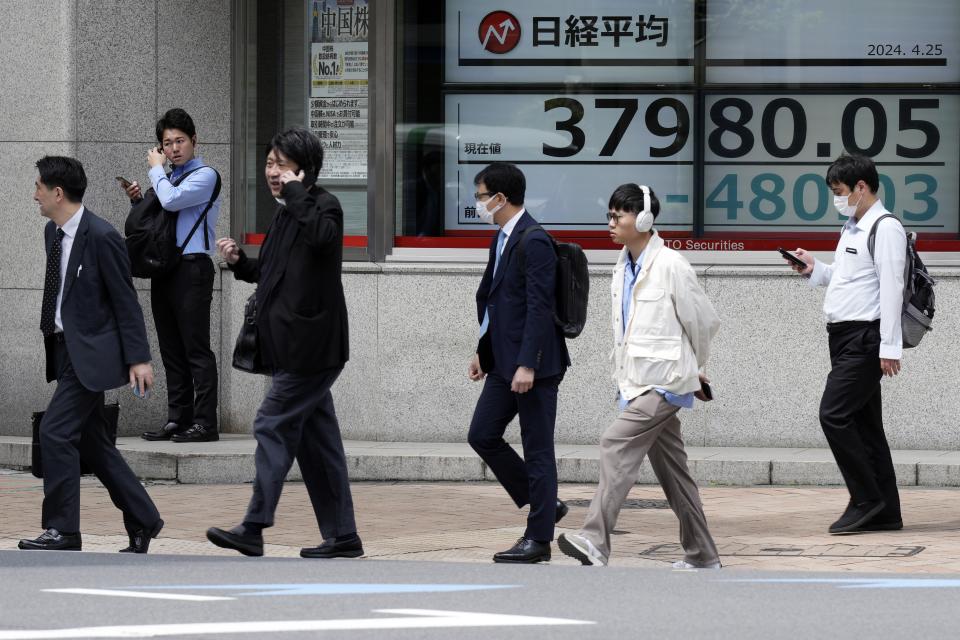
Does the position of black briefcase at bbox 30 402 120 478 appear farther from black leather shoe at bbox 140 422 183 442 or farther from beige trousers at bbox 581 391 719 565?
black leather shoe at bbox 140 422 183 442

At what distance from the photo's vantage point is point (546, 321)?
311 inches

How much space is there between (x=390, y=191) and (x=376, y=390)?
1.37 meters

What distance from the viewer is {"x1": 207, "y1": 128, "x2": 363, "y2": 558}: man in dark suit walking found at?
24.5ft

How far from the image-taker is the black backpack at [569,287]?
7.96 metres

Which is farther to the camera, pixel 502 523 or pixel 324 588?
pixel 502 523

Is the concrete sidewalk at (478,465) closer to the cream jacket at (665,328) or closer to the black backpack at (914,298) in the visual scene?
the black backpack at (914,298)

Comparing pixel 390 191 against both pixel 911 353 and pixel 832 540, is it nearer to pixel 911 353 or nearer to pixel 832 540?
pixel 911 353

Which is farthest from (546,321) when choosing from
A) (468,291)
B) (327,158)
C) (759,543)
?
(327,158)

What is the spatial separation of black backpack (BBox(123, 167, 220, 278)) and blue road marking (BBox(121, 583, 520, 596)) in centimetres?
503

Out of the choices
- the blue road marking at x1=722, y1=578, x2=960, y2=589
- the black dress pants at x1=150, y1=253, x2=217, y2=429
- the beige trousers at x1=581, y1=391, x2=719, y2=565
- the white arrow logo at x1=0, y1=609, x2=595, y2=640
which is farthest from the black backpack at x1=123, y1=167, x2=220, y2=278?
the white arrow logo at x1=0, y1=609, x2=595, y2=640

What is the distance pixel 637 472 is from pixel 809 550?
48.6 inches

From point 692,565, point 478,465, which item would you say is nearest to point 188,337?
point 478,465

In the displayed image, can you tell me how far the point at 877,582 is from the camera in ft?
22.7

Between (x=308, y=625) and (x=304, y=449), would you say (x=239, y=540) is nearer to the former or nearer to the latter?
(x=304, y=449)
